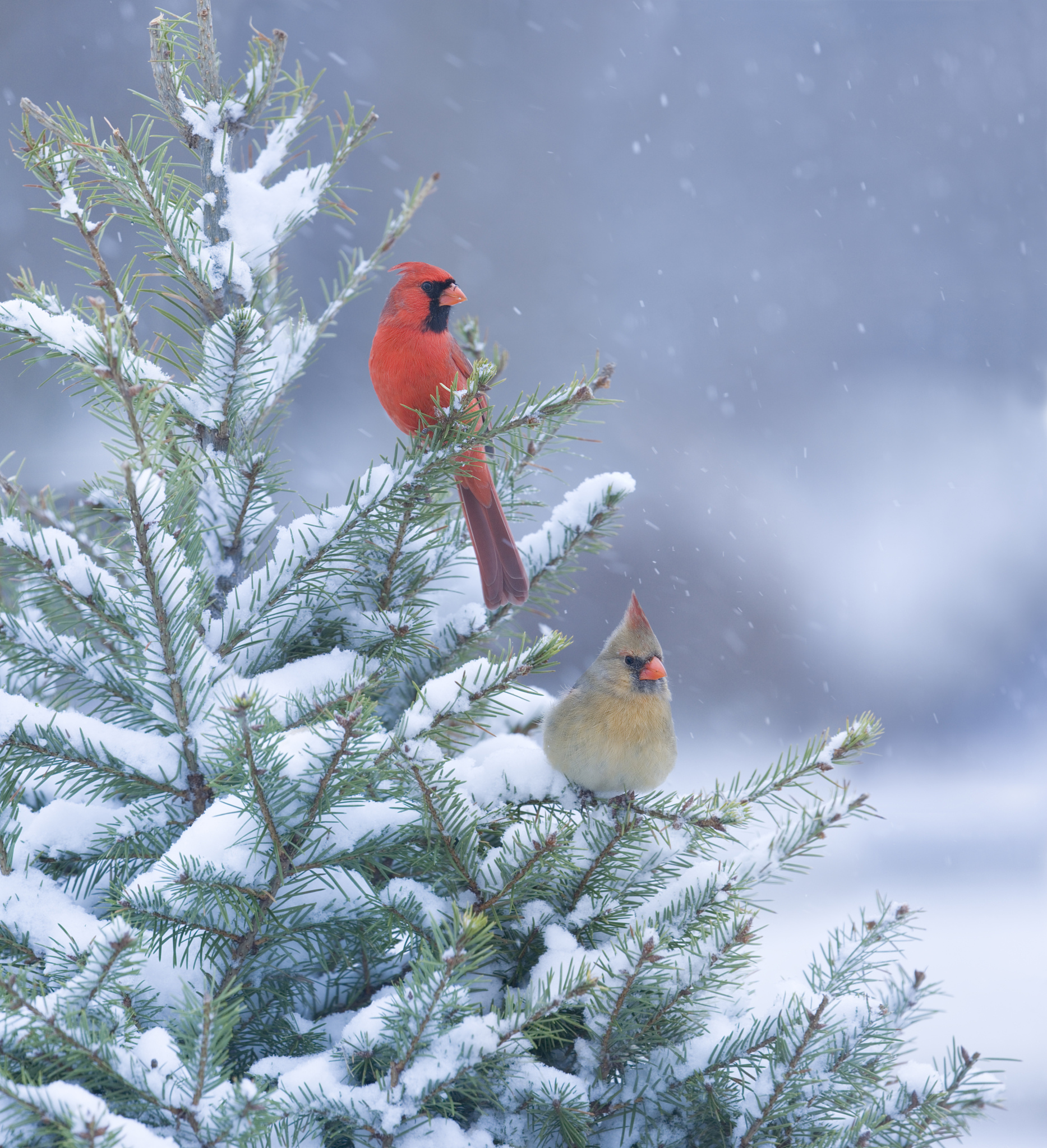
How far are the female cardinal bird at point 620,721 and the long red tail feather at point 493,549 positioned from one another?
163mm

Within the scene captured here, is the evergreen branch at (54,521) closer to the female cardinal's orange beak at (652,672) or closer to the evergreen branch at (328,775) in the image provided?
the evergreen branch at (328,775)

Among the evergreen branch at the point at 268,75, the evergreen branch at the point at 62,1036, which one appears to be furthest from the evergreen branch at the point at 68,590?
the evergreen branch at the point at 268,75

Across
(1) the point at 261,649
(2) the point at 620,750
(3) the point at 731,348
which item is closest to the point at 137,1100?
(1) the point at 261,649

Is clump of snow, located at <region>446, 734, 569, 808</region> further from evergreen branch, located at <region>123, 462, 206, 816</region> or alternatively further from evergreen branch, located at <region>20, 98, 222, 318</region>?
evergreen branch, located at <region>20, 98, 222, 318</region>

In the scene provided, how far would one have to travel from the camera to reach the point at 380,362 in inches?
57.1

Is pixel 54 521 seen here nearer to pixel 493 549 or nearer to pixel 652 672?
pixel 493 549

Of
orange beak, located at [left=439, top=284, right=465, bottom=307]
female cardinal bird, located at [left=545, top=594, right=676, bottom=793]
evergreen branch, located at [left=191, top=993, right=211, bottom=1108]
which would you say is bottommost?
evergreen branch, located at [left=191, top=993, right=211, bottom=1108]

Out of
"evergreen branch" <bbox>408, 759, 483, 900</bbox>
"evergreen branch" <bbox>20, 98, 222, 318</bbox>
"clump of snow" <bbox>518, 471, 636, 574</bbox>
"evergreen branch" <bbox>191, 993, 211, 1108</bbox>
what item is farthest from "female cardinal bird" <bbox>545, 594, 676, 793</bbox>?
"evergreen branch" <bbox>20, 98, 222, 318</bbox>

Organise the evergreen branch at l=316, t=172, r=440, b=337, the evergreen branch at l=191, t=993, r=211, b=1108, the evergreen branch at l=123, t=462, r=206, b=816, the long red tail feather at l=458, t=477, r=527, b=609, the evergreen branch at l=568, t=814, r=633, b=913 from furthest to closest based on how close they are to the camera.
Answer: the evergreen branch at l=316, t=172, r=440, b=337 < the long red tail feather at l=458, t=477, r=527, b=609 < the evergreen branch at l=568, t=814, r=633, b=913 < the evergreen branch at l=123, t=462, r=206, b=816 < the evergreen branch at l=191, t=993, r=211, b=1108

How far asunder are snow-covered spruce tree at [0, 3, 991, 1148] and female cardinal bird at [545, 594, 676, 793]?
4 centimetres

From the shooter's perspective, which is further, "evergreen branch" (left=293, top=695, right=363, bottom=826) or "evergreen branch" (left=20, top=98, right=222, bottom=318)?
"evergreen branch" (left=20, top=98, right=222, bottom=318)

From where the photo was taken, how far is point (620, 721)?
3.94 ft

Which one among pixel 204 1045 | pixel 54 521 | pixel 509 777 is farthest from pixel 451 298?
pixel 204 1045

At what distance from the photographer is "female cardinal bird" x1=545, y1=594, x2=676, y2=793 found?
1.17 metres
